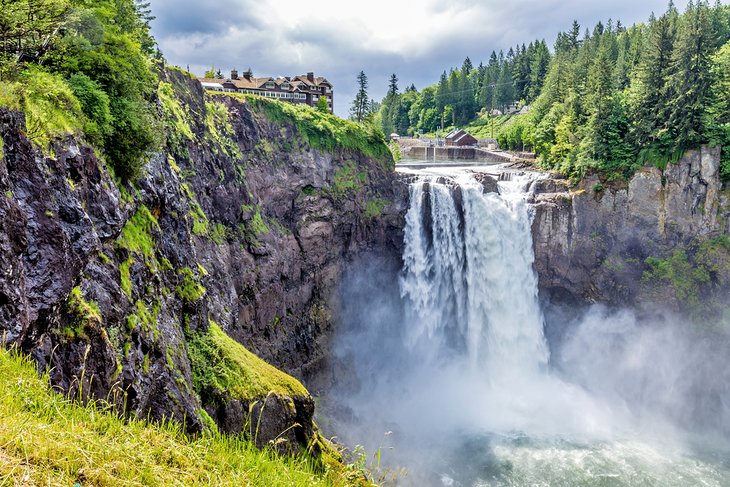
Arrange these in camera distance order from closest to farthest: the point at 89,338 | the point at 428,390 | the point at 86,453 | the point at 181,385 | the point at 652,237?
the point at 86,453, the point at 89,338, the point at 181,385, the point at 428,390, the point at 652,237

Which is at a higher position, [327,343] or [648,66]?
[648,66]

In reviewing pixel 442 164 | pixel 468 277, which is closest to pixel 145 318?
pixel 468 277

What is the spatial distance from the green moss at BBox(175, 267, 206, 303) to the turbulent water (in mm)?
17514

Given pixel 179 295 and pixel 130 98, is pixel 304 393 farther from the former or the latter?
pixel 130 98

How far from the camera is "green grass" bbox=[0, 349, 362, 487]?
3.93m

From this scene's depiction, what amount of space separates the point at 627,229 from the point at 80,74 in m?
38.3

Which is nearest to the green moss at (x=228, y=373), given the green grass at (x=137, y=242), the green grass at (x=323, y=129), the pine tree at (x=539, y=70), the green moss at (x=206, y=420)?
the green moss at (x=206, y=420)

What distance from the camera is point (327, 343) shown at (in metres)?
34.9

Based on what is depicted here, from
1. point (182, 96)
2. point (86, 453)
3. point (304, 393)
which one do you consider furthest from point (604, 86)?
point (86, 453)

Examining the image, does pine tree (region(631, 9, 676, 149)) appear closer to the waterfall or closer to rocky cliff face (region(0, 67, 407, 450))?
the waterfall

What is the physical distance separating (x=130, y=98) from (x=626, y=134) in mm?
37786

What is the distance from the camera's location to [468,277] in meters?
37.3

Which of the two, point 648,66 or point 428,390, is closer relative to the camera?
point 428,390

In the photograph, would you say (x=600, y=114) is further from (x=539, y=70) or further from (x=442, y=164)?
(x=539, y=70)
